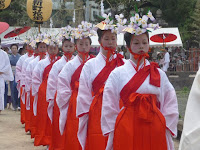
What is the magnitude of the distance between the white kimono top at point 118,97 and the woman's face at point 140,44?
0.25m

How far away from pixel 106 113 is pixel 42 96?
5.27 meters

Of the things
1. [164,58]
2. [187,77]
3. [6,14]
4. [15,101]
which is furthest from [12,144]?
[6,14]

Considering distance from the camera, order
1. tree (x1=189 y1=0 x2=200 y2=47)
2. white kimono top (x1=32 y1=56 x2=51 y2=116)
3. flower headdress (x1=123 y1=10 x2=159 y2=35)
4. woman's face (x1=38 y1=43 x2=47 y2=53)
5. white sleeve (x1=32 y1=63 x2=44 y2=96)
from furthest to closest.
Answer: tree (x1=189 y1=0 x2=200 y2=47), woman's face (x1=38 y1=43 x2=47 y2=53), white sleeve (x1=32 y1=63 x2=44 y2=96), white kimono top (x1=32 y1=56 x2=51 y2=116), flower headdress (x1=123 y1=10 x2=159 y2=35)

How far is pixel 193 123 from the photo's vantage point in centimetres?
291

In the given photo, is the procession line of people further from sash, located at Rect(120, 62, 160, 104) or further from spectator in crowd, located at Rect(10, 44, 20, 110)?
spectator in crowd, located at Rect(10, 44, 20, 110)

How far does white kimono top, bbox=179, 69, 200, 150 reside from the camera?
2869 mm

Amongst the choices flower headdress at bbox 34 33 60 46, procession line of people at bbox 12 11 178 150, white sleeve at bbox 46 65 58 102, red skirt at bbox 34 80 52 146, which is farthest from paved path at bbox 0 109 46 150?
flower headdress at bbox 34 33 60 46

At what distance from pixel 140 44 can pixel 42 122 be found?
205 inches

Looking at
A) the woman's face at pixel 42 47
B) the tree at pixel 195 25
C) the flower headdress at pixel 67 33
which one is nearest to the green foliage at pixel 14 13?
the tree at pixel 195 25

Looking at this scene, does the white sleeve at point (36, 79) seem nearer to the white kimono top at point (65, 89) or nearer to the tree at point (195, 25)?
the white kimono top at point (65, 89)

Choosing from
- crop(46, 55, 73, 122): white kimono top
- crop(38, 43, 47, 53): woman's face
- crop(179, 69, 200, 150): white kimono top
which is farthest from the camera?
crop(38, 43, 47, 53): woman's face

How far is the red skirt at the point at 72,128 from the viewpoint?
7.23 metres

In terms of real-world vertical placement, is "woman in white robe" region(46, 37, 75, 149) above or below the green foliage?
below

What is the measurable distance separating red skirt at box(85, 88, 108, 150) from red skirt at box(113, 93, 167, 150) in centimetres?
108
